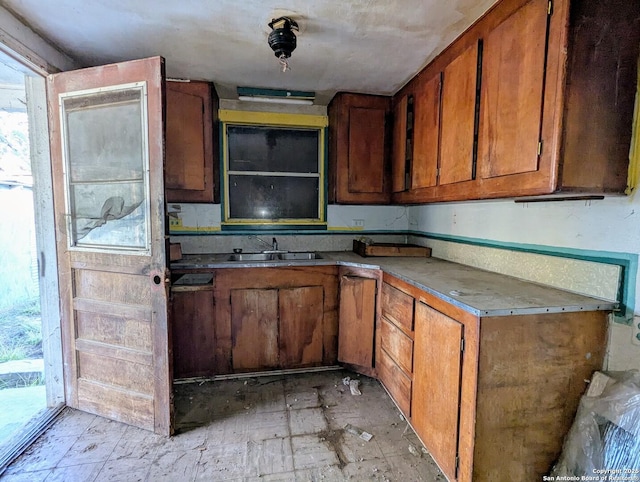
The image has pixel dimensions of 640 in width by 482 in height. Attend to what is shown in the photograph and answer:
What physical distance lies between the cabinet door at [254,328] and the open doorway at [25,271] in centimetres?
111

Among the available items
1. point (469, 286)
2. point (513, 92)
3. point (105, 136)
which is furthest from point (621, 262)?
point (105, 136)

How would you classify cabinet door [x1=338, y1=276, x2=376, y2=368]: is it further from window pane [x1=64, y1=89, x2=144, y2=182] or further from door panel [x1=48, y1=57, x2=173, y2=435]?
window pane [x1=64, y1=89, x2=144, y2=182]

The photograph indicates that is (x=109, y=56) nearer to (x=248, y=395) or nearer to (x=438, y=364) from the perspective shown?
(x=248, y=395)

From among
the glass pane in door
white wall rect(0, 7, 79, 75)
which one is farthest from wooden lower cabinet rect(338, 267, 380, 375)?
white wall rect(0, 7, 79, 75)

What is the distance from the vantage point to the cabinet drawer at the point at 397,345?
5.92 feet

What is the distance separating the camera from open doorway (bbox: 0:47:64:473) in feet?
6.03

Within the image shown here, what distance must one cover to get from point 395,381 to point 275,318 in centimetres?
99

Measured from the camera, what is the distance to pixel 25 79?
1.82m

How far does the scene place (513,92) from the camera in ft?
4.50

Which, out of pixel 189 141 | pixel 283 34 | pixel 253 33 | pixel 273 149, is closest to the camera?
pixel 283 34

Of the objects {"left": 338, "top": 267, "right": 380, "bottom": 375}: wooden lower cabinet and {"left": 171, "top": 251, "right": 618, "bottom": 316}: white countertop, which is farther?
{"left": 338, "top": 267, "right": 380, "bottom": 375}: wooden lower cabinet

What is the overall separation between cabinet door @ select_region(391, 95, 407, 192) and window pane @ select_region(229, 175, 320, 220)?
2.58ft

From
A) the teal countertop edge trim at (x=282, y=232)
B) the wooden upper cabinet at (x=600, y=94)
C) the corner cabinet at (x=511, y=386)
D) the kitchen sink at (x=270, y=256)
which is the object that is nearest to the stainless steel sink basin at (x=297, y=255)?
the kitchen sink at (x=270, y=256)

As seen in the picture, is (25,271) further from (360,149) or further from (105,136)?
(360,149)
